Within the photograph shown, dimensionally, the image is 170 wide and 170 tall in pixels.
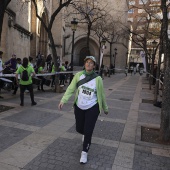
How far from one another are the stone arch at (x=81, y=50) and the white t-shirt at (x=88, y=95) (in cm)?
4251

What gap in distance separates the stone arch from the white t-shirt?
42.5m

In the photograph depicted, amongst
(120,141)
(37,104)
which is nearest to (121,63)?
(37,104)

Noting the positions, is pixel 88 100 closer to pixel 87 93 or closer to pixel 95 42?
pixel 87 93

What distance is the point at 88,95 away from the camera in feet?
13.7

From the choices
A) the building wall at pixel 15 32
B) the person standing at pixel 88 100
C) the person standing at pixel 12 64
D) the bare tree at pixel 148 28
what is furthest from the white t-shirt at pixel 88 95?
the bare tree at pixel 148 28

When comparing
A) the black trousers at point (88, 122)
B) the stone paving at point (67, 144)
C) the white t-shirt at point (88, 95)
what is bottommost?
the stone paving at point (67, 144)

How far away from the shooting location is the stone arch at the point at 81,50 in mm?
46556

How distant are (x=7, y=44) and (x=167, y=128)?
1303 centimetres

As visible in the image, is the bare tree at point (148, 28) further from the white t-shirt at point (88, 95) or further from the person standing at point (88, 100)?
the white t-shirt at point (88, 95)

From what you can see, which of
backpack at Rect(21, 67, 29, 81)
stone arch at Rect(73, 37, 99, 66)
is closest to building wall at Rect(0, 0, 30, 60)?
backpack at Rect(21, 67, 29, 81)

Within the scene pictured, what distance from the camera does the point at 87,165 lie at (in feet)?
13.3

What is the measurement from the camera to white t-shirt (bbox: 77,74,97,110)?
13.7ft

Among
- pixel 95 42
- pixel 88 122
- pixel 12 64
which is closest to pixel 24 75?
pixel 12 64

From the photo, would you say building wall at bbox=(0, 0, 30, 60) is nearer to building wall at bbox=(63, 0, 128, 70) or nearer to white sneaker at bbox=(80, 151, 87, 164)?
white sneaker at bbox=(80, 151, 87, 164)
